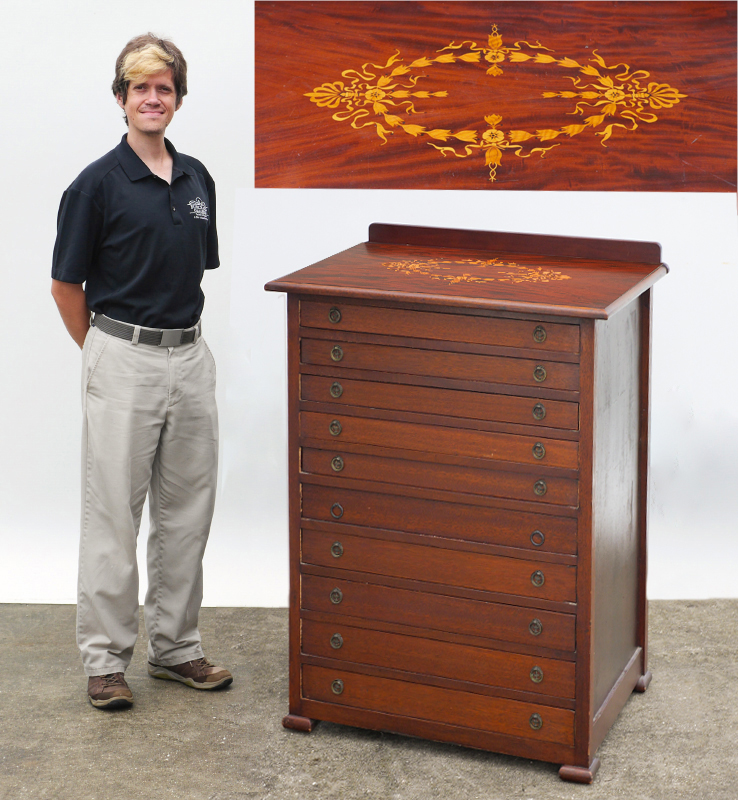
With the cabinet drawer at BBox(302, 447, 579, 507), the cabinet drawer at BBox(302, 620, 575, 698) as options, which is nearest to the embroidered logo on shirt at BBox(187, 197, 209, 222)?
the cabinet drawer at BBox(302, 447, 579, 507)

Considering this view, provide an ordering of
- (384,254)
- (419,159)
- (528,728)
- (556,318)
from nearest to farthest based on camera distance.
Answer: (556,318) → (528,728) → (384,254) → (419,159)

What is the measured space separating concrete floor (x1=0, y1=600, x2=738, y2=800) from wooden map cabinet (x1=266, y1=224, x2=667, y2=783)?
75 millimetres

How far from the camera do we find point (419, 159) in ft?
13.1

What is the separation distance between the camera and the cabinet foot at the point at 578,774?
2.98 metres

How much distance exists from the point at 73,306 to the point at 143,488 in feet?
1.70

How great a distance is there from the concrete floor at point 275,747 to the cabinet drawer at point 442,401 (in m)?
0.87

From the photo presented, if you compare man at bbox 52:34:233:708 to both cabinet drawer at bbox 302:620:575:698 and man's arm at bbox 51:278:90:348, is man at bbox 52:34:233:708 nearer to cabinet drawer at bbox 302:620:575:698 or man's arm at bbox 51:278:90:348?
man's arm at bbox 51:278:90:348

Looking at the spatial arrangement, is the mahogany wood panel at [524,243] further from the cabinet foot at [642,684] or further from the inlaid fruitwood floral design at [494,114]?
the cabinet foot at [642,684]

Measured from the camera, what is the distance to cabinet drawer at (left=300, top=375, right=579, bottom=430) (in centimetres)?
288

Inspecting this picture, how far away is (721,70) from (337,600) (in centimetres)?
204

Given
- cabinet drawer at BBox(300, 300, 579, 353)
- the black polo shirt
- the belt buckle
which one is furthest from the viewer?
the belt buckle

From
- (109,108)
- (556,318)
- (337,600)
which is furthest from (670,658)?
(109,108)

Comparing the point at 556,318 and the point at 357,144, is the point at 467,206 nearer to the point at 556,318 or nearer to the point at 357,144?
the point at 357,144

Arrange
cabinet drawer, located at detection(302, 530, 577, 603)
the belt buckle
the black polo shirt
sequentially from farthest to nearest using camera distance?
1. the belt buckle
2. the black polo shirt
3. cabinet drawer, located at detection(302, 530, 577, 603)
